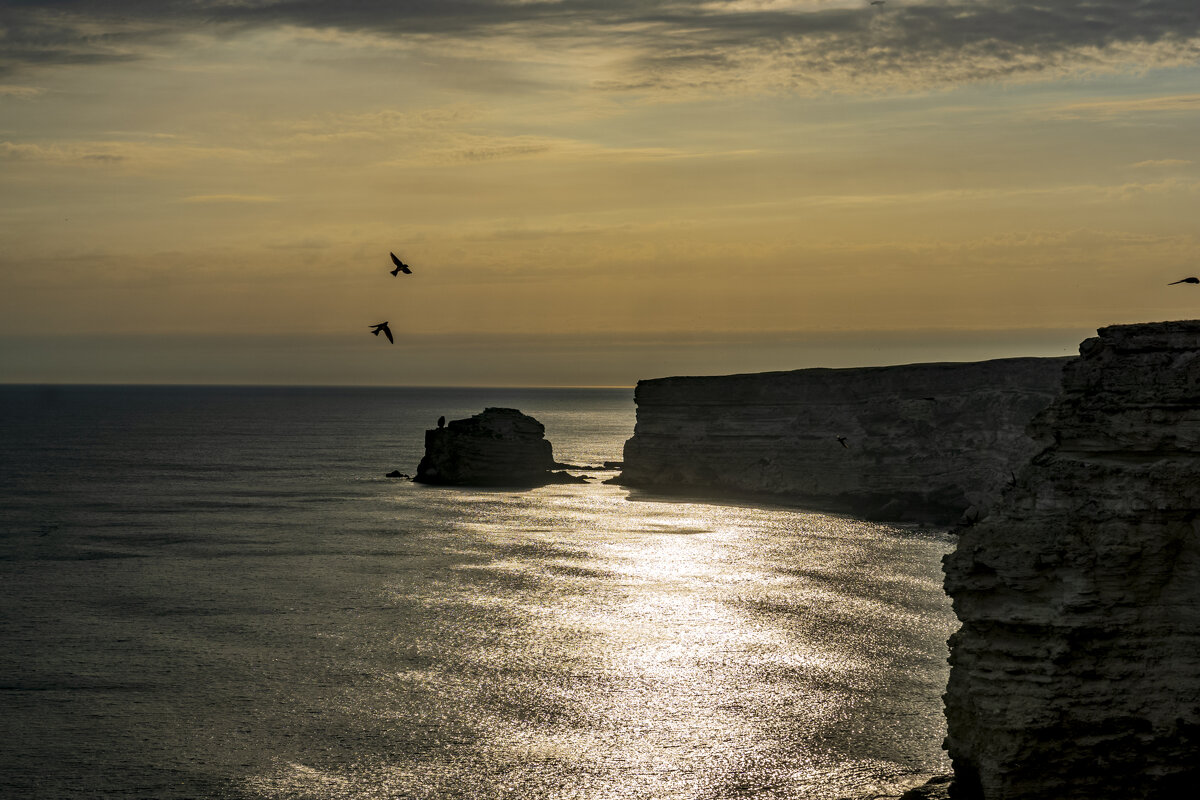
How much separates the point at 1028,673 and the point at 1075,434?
3.92m

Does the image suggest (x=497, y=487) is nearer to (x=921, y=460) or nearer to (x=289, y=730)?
(x=921, y=460)

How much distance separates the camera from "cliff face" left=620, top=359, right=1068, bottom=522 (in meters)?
64.8

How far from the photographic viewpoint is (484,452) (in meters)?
89.4

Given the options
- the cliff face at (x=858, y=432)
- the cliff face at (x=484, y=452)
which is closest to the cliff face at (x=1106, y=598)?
the cliff face at (x=858, y=432)

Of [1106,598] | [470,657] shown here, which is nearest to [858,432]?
[470,657]

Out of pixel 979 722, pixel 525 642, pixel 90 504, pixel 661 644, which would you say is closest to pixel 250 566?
pixel 525 642

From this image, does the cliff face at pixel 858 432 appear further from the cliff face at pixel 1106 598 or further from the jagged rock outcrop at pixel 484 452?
the cliff face at pixel 1106 598

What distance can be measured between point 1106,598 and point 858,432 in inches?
2134

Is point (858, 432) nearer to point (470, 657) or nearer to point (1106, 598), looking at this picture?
point (470, 657)

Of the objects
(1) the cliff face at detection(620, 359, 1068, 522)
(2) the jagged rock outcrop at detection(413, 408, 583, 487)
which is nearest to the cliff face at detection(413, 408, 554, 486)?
(2) the jagged rock outcrop at detection(413, 408, 583, 487)

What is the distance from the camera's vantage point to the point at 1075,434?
59.2ft

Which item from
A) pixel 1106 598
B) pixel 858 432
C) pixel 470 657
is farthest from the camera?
pixel 858 432

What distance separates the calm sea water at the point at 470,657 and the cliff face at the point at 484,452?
20.8 m

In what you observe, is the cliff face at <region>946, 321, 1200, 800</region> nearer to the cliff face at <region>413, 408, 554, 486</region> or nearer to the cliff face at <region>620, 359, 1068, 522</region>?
the cliff face at <region>620, 359, 1068, 522</region>
